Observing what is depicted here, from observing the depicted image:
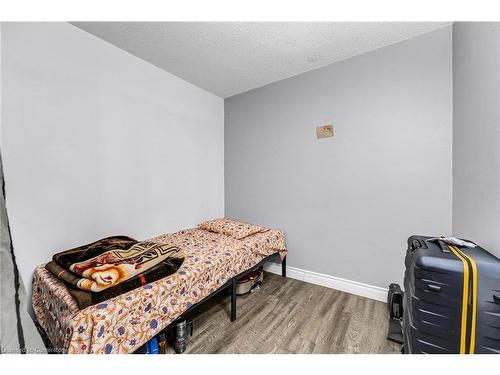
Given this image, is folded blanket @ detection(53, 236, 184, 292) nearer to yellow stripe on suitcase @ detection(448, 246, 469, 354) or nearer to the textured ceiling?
yellow stripe on suitcase @ detection(448, 246, 469, 354)

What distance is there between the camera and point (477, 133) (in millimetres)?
1203

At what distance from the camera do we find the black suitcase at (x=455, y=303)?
0.79m

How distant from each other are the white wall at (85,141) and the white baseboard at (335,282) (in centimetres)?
144

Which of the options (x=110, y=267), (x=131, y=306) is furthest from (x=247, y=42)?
(x=131, y=306)

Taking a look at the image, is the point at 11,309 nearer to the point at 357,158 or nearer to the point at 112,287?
the point at 112,287

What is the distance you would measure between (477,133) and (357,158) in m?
0.85

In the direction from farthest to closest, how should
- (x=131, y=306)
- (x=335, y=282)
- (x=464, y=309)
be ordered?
1. (x=335, y=282)
2. (x=131, y=306)
3. (x=464, y=309)

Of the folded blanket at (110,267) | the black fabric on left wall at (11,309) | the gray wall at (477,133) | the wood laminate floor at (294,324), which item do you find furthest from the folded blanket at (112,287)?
the gray wall at (477,133)

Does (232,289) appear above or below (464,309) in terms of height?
below

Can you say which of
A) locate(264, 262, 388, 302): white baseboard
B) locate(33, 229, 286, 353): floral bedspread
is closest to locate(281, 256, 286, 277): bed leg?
locate(264, 262, 388, 302): white baseboard

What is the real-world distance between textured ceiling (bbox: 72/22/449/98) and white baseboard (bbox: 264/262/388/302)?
90.5 inches

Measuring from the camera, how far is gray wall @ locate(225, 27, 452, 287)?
1.67m

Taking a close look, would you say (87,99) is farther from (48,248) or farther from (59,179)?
(48,248)

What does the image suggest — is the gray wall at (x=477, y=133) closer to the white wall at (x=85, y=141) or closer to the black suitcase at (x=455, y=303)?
the black suitcase at (x=455, y=303)
